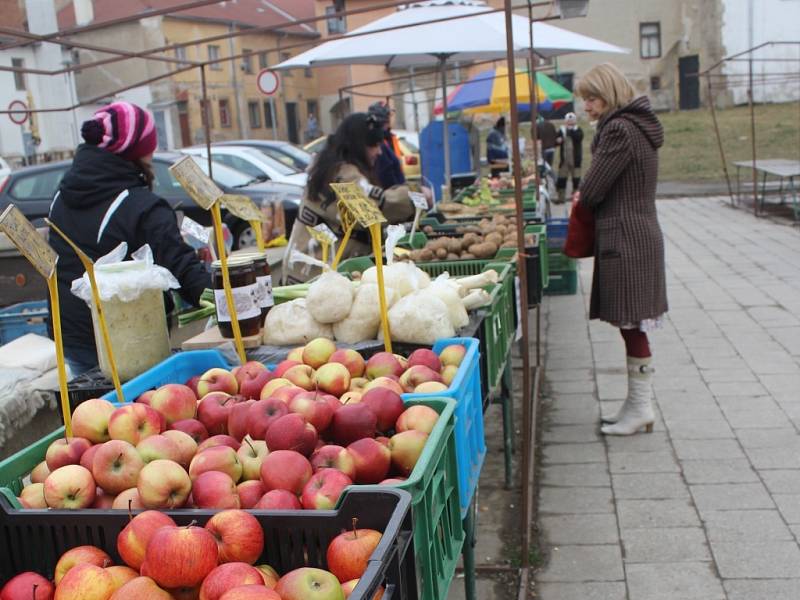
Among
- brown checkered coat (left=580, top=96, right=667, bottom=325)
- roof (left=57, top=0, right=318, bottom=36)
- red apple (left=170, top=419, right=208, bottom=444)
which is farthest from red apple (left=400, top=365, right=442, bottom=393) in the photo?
roof (left=57, top=0, right=318, bottom=36)

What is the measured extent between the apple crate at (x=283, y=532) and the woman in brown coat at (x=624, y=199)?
9.88ft

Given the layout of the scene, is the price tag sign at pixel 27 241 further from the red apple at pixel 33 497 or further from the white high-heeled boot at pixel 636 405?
the white high-heeled boot at pixel 636 405

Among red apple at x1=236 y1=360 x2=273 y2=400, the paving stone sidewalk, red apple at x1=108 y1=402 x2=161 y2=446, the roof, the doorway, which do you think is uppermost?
the roof

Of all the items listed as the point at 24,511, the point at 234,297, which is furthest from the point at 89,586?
the point at 234,297

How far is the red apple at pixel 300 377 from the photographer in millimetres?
2363

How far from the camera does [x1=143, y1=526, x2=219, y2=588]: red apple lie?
1427mm

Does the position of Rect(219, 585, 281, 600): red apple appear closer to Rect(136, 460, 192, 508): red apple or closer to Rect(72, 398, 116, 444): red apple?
Rect(136, 460, 192, 508): red apple

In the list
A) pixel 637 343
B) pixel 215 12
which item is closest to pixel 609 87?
pixel 637 343

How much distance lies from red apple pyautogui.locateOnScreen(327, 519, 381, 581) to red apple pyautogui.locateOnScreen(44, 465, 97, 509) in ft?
1.93

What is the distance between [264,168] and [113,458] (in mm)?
11381

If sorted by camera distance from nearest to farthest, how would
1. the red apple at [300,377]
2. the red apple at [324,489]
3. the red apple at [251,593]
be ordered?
the red apple at [251,593], the red apple at [324,489], the red apple at [300,377]

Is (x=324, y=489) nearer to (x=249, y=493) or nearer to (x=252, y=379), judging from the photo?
(x=249, y=493)

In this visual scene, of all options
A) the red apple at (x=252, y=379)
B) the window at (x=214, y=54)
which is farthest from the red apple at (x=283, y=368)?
the window at (x=214, y=54)

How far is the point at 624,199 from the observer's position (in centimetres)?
428
